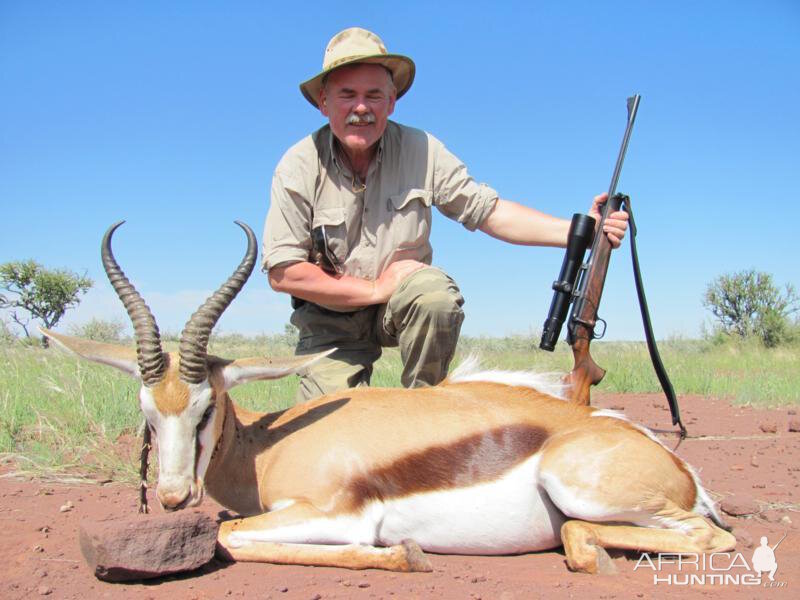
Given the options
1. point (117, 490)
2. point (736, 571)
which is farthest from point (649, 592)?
point (117, 490)

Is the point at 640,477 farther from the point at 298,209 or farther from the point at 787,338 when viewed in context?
the point at 787,338

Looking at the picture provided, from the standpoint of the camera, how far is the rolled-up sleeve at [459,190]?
557 centimetres

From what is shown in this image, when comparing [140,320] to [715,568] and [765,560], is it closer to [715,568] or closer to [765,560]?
[715,568]

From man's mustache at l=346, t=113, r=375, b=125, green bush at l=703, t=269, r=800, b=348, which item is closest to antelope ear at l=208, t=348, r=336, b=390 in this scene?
man's mustache at l=346, t=113, r=375, b=125

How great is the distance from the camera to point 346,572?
3268 millimetres

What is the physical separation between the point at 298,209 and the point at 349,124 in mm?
684

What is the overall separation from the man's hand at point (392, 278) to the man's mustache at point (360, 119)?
3.30 ft

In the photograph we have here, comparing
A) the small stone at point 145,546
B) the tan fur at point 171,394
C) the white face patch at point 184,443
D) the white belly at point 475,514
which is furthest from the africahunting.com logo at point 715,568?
the tan fur at point 171,394

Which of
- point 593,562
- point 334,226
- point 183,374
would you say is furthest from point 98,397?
point 593,562

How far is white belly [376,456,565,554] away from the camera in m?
3.57

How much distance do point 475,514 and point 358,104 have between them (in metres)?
2.91

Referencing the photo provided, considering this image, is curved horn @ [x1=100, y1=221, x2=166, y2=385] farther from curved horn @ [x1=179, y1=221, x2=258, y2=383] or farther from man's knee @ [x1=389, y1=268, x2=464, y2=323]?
man's knee @ [x1=389, y1=268, x2=464, y2=323]

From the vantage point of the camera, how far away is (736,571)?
3332 mm

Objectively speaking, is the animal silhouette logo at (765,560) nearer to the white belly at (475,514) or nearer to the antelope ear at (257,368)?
the white belly at (475,514)
